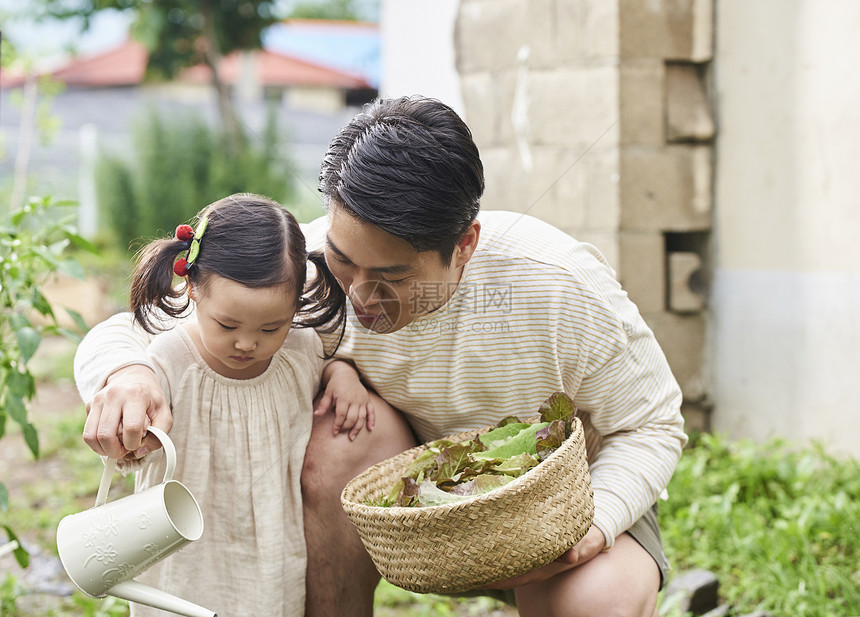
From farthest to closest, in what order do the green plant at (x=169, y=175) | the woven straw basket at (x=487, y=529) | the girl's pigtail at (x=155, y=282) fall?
the green plant at (x=169, y=175) → the girl's pigtail at (x=155, y=282) → the woven straw basket at (x=487, y=529)

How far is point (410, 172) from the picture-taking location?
164 centimetres

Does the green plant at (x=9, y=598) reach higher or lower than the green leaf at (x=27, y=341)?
lower

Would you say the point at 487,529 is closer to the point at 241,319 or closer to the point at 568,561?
the point at 568,561

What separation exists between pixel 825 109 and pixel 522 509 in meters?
2.34

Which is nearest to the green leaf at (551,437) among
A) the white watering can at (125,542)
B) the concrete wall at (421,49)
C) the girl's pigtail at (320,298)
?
the girl's pigtail at (320,298)

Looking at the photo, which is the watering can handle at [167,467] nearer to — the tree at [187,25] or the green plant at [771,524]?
the green plant at [771,524]

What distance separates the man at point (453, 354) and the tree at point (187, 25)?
310 inches

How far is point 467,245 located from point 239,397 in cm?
57

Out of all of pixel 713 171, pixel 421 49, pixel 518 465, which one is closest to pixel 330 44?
pixel 421 49

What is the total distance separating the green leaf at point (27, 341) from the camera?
1980mm

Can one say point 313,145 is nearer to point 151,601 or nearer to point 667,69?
point 667,69

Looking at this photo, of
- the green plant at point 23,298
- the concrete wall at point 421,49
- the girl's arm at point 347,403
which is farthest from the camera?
the concrete wall at point 421,49

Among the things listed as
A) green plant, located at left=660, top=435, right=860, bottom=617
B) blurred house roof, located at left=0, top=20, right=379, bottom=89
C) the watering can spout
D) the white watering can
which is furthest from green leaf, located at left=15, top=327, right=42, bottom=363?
blurred house roof, located at left=0, top=20, right=379, bottom=89

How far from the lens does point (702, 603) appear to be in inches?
98.5
